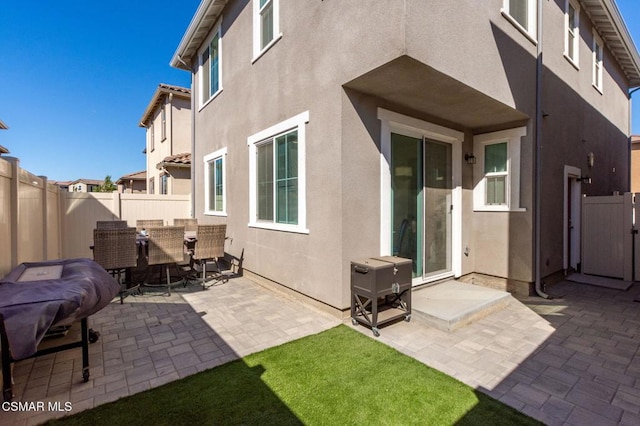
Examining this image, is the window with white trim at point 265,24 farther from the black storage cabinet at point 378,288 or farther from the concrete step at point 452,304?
the concrete step at point 452,304

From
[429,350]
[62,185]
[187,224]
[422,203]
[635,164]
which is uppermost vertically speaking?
[62,185]

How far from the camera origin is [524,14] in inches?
233

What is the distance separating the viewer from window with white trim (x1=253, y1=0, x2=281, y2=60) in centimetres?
598

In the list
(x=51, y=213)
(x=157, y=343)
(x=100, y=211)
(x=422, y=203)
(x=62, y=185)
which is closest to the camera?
(x=157, y=343)

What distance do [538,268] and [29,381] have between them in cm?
769

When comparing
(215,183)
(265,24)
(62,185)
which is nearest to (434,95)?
(265,24)

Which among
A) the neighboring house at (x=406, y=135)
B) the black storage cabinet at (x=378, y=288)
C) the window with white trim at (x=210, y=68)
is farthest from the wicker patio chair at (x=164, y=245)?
the window with white trim at (x=210, y=68)

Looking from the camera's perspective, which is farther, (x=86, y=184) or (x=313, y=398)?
(x=86, y=184)

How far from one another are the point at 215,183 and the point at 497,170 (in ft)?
24.2

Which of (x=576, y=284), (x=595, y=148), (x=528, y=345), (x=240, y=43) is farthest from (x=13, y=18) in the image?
(x=595, y=148)

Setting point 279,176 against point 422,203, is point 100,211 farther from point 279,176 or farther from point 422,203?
point 422,203

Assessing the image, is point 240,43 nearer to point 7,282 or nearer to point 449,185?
point 449,185

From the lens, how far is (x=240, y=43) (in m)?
7.45

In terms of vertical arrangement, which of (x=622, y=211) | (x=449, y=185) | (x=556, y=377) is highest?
(x=449, y=185)
